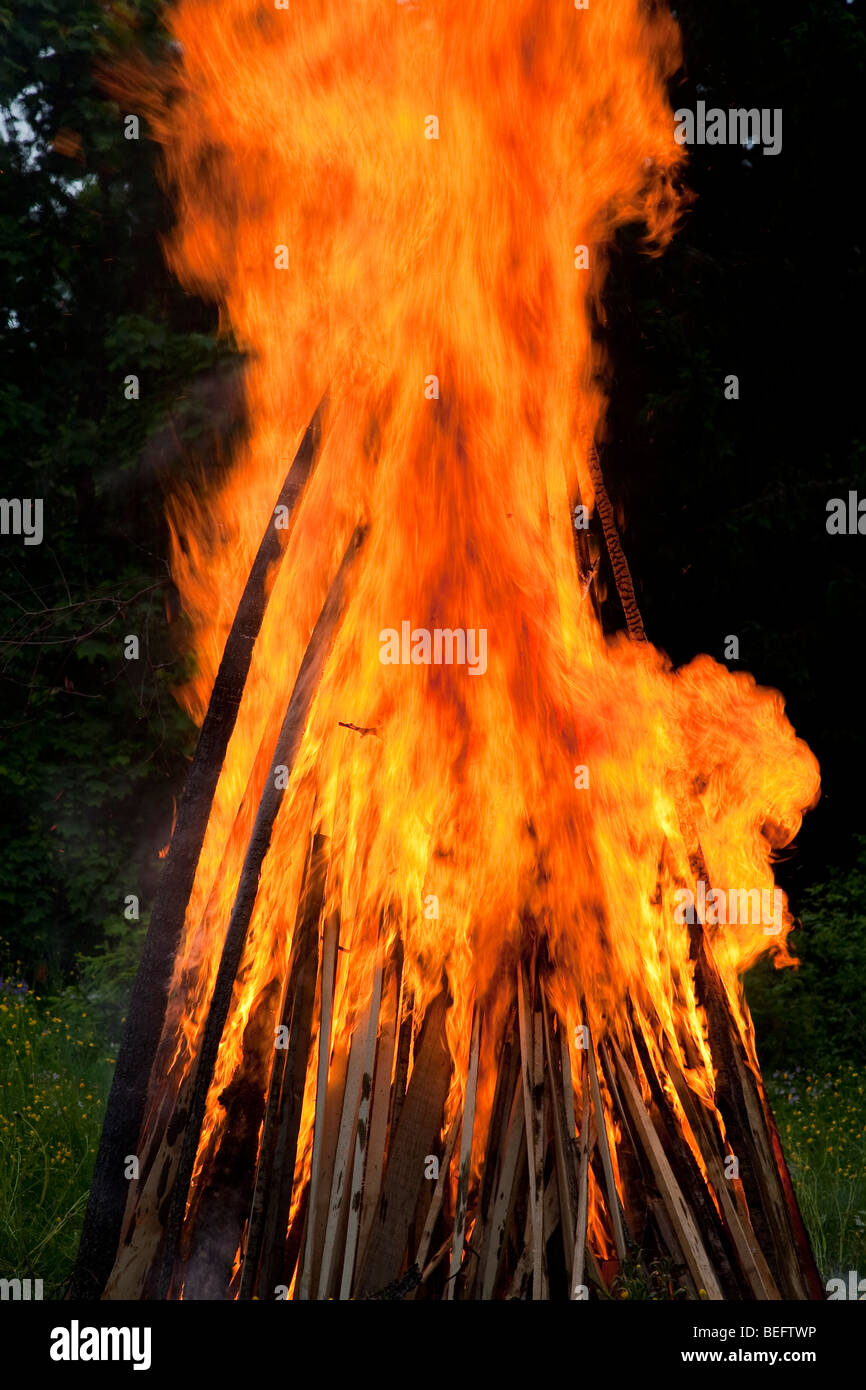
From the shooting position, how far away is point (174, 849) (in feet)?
13.3

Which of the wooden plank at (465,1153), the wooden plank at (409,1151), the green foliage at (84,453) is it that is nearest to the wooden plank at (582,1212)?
the wooden plank at (465,1153)

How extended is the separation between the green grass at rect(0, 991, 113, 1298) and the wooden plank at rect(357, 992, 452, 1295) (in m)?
1.77

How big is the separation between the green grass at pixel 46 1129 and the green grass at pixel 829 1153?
331cm

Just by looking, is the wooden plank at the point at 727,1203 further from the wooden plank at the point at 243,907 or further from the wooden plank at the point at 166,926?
the wooden plank at the point at 166,926

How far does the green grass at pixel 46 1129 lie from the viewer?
501 centimetres

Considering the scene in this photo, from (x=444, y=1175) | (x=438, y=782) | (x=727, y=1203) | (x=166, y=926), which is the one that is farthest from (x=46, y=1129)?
(x=727, y=1203)

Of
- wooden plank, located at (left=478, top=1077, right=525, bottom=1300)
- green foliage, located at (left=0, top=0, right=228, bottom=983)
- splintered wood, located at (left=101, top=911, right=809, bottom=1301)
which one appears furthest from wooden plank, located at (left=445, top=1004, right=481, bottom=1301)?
green foliage, located at (left=0, top=0, right=228, bottom=983)

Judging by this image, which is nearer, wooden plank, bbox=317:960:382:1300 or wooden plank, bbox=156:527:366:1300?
wooden plank, bbox=317:960:382:1300

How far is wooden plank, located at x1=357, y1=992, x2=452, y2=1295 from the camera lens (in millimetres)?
3627

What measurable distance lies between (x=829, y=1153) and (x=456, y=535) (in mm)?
4391

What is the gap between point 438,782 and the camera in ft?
14.2

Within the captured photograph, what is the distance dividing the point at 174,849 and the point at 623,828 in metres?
1.60

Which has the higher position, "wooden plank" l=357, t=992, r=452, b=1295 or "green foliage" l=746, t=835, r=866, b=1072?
"green foliage" l=746, t=835, r=866, b=1072

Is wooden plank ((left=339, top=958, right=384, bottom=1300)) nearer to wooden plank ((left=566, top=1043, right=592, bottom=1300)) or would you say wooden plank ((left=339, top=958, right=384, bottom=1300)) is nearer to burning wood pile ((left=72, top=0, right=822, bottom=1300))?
burning wood pile ((left=72, top=0, right=822, bottom=1300))
